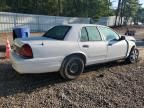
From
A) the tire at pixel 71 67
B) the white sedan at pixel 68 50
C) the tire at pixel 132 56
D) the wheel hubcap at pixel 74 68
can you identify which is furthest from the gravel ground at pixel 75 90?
the tire at pixel 132 56

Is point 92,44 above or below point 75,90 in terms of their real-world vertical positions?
above

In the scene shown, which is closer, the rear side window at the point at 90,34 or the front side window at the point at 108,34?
the rear side window at the point at 90,34

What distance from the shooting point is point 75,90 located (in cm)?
483

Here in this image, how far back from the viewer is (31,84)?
16.8 ft

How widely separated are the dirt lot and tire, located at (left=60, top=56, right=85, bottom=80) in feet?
0.54

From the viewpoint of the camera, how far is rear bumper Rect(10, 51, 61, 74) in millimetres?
4727

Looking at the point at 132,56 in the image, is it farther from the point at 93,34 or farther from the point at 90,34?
the point at 90,34

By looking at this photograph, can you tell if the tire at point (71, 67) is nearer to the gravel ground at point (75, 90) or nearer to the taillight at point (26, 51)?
the gravel ground at point (75, 90)

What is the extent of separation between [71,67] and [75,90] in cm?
80

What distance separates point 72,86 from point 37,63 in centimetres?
104

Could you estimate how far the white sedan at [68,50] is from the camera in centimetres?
479

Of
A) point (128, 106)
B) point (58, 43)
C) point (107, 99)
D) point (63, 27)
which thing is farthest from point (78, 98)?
point (63, 27)

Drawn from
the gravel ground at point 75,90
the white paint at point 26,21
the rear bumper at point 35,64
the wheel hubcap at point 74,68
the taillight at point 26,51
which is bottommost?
the gravel ground at point 75,90

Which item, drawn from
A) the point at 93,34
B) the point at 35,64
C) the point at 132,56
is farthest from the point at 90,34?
the point at 132,56
